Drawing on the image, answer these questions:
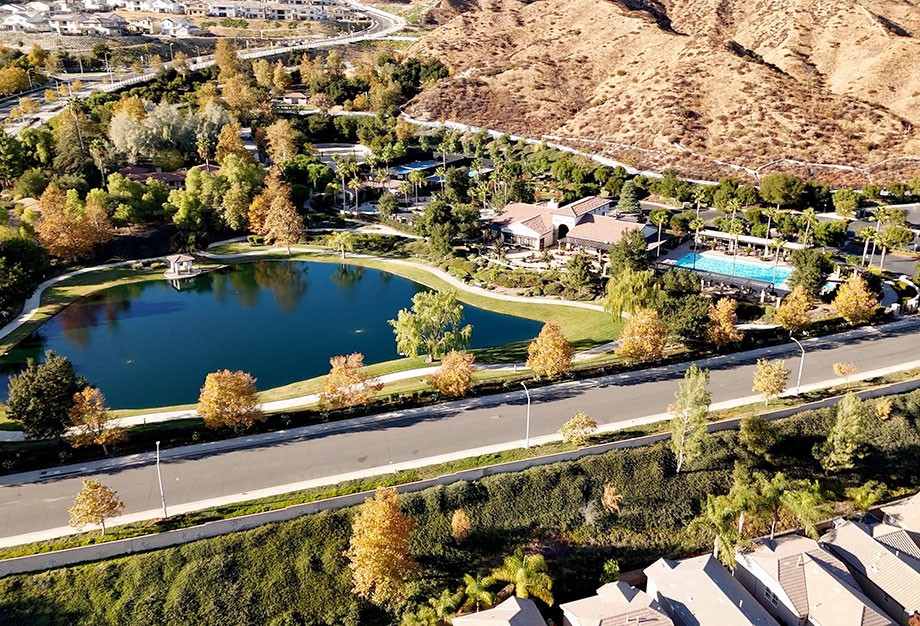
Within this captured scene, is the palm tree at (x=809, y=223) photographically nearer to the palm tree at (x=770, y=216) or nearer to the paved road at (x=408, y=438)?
the palm tree at (x=770, y=216)

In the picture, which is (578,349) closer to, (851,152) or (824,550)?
(824,550)

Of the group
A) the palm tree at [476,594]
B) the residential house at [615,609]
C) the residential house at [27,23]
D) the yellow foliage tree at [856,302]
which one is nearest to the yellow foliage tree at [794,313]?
the yellow foliage tree at [856,302]

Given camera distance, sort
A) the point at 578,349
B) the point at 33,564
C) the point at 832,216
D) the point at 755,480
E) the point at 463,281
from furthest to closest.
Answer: the point at 832,216, the point at 463,281, the point at 578,349, the point at 755,480, the point at 33,564

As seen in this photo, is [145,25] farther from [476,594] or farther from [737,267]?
[476,594]

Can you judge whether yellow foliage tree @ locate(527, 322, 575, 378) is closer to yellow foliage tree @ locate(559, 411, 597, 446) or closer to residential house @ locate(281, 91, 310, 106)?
yellow foliage tree @ locate(559, 411, 597, 446)

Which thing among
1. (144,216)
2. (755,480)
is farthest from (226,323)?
(755,480)

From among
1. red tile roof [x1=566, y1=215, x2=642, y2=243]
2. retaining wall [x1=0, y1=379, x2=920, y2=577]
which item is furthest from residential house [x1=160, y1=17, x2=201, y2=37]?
retaining wall [x1=0, y1=379, x2=920, y2=577]
